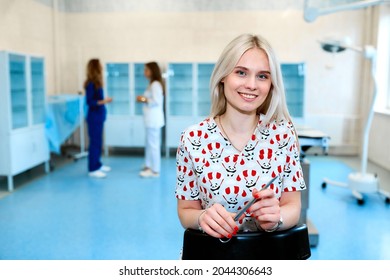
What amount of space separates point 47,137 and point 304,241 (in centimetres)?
453

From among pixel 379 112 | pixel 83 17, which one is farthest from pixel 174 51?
pixel 379 112

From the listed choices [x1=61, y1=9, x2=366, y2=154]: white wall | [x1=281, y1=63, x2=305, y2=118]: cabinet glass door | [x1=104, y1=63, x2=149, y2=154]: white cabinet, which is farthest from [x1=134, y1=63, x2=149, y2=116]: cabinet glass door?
[x1=281, y1=63, x2=305, y2=118]: cabinet glass door

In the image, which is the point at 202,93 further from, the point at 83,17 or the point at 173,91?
the point at 83,17

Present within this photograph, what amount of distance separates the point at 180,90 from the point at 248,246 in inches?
Answer: 220

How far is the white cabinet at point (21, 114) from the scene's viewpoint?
421cm

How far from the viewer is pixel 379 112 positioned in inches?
212

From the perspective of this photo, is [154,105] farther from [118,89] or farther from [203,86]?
[118,89]

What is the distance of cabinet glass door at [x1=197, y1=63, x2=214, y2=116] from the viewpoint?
628 cm

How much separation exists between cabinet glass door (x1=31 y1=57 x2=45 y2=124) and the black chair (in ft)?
14.0

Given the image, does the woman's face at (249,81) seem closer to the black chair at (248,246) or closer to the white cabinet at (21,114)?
the black chair at (248,246)


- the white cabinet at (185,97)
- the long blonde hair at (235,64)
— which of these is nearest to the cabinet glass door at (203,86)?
the white cabinet at (185,97)

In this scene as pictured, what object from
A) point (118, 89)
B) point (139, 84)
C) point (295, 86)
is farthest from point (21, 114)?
point (295, 86)

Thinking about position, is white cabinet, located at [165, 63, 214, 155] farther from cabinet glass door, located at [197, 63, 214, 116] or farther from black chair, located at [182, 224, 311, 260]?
black chair, located at [182, 224, 311, 260]
